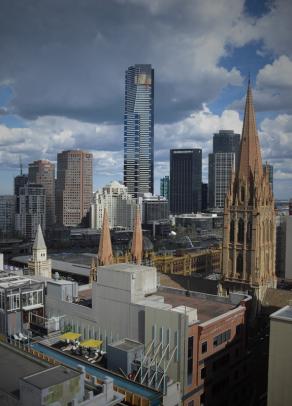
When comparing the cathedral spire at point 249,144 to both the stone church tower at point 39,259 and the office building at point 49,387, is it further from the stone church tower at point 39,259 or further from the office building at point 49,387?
the stone church tower at point 39,259

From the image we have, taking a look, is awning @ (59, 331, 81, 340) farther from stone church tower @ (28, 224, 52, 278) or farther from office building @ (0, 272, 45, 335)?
stone church tower @ (28, 224, 52, 278)

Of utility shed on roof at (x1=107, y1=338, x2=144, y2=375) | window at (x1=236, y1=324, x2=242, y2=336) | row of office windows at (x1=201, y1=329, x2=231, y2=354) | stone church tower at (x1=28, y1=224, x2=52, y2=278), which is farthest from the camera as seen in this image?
stone church tower at (x1=28, y1=224, x2=52, y2=278)

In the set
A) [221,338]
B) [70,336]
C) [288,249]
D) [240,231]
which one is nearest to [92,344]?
[70,336]

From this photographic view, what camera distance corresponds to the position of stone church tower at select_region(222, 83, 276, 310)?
46125 millimetres

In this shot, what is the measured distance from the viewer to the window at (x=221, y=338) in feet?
121

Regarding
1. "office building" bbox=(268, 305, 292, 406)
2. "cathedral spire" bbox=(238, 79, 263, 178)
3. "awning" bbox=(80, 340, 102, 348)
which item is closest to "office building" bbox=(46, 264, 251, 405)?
"awning" bbox=(80, 340, 102, 348)

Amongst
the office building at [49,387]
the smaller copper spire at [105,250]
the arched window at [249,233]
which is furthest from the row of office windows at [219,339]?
the smaller copper spire at [105,250]

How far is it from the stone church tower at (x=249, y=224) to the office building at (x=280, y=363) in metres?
17.8

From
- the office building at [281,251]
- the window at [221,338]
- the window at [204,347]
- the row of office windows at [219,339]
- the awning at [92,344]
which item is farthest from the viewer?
the office building at [281,251]

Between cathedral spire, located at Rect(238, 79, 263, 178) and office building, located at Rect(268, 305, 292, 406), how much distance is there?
22554 millimetres

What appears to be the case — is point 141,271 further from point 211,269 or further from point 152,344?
point 211,269

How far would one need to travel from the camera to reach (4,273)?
167ft

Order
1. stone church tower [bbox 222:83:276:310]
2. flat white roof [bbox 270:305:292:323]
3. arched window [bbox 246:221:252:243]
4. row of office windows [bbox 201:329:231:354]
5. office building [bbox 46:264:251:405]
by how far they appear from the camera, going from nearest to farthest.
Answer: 1. flat white roof [bbox 270:305:292:323]
2. office building [bbox 46:264:251:405]
3. row of office windows [bbox 201:329:231:354]
4. stone church tower [bbox 222:83:276:310]
5. arched window [bbox 246:221:252:243]

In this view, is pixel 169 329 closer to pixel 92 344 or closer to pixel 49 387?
pixel 92 344
